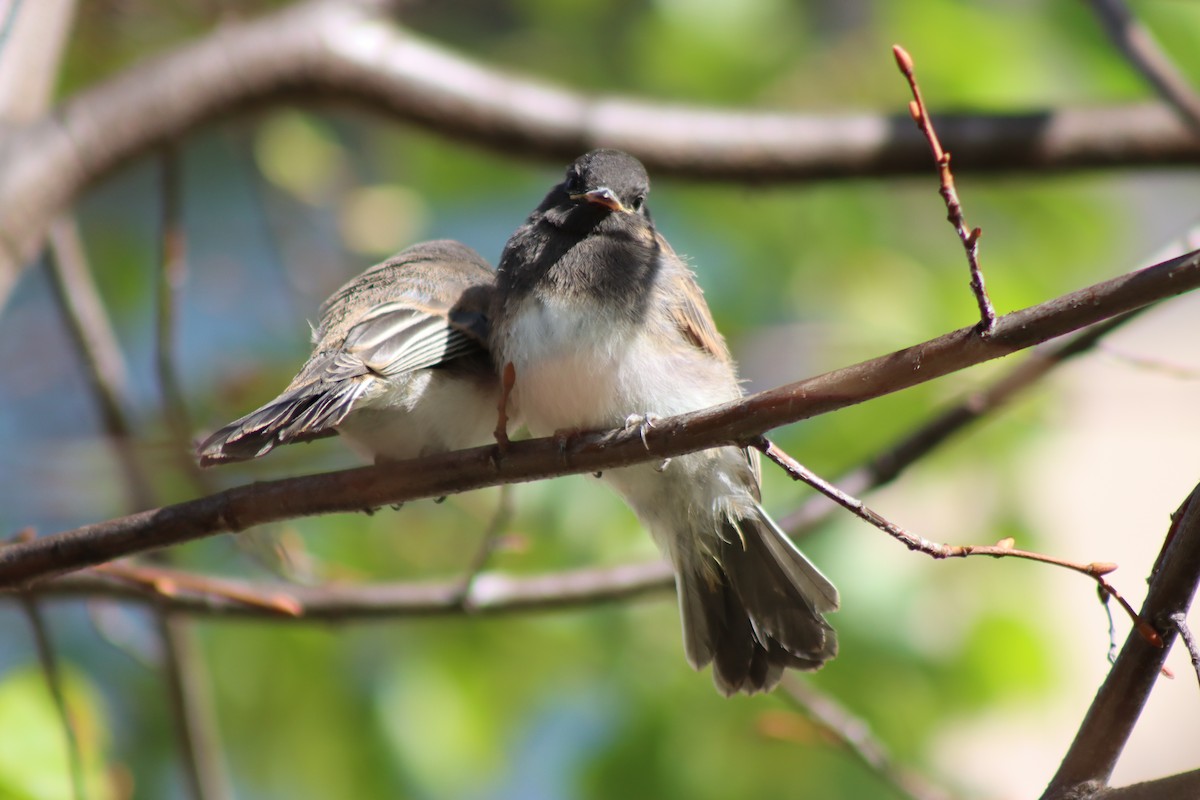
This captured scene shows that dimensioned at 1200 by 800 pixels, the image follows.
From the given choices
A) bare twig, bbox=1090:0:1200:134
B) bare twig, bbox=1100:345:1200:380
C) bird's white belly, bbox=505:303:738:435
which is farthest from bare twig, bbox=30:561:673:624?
bare twig, bbox=1090:0:1200:134

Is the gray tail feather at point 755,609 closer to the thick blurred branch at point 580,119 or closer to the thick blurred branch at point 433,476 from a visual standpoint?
the thick blurred branch at point 433,476

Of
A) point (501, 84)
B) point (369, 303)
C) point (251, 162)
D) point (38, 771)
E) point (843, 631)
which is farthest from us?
point (251, 162)

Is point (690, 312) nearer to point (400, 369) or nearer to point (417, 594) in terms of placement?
point (400, 369)

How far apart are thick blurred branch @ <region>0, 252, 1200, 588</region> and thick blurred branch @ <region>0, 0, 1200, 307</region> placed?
1959 mm

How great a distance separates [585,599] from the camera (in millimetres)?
3465

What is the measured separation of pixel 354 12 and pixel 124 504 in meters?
1.82

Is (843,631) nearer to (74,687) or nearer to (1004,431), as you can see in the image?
(1004,431)

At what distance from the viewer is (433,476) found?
2.38 meters

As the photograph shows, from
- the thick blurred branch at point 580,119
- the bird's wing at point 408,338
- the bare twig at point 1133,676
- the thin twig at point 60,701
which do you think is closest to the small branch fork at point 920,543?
the bare twig at point 1133,676

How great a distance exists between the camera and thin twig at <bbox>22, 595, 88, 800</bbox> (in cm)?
285

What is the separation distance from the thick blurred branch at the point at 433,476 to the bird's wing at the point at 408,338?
60 centimetres

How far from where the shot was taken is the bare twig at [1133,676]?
180cm

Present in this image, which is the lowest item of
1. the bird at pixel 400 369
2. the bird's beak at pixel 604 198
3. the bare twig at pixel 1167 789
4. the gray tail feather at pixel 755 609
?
the bare twig at pixel 1167 789

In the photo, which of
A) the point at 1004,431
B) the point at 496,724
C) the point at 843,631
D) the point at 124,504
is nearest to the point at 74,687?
the point at 124,504
